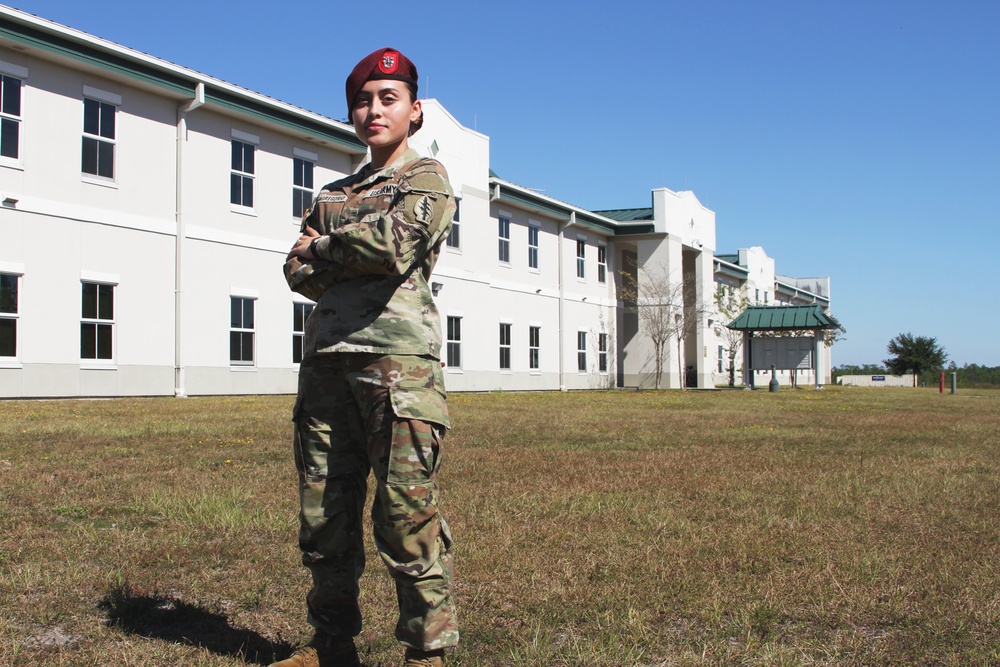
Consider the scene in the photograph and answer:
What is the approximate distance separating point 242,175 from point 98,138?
A: 12.3 feet

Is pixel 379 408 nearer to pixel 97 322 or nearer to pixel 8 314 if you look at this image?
pixel 8 314

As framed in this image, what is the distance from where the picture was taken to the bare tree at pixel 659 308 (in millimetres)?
37562

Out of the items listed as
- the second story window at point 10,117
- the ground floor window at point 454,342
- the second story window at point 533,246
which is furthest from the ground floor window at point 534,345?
the second story window at point 10,117

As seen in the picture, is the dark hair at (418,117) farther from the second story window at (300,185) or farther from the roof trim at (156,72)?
the second story window at (300,185)

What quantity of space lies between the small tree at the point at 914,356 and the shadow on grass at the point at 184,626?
222 ft

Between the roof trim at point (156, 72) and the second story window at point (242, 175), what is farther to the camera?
the second story window at point (242, 175)

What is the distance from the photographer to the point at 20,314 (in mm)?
16688

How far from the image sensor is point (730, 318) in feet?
154

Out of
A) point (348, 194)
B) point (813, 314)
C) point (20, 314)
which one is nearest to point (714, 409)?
point (20, 314)

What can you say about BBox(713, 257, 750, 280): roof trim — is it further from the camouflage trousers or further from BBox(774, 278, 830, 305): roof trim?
the camouflage trousers

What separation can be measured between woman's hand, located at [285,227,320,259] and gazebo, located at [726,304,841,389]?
35501mm

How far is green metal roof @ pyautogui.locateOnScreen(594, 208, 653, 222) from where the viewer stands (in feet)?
127

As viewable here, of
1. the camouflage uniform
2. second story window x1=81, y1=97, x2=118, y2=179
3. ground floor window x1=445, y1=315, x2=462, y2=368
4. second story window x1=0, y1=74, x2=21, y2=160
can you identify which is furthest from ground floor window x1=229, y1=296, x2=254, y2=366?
the camouflage uniform

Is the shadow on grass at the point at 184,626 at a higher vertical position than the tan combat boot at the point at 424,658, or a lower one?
lower
